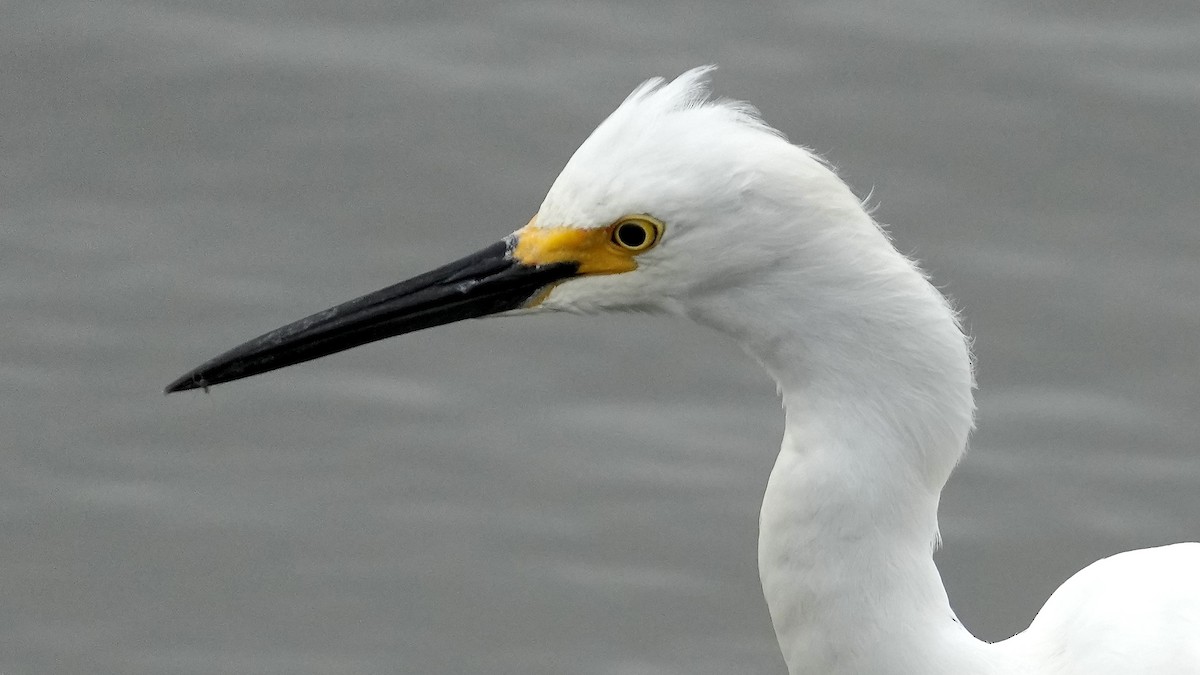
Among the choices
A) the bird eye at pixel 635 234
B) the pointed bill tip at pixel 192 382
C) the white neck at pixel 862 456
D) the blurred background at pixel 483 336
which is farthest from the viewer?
the blurred background at pixel 483 336

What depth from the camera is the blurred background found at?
5.43 meters

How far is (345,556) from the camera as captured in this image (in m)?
5.52

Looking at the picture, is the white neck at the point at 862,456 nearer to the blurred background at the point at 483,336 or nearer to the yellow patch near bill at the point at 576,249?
the yellow patch near bill at the point at 576,249

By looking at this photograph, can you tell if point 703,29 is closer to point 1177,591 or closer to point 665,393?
point 665,393

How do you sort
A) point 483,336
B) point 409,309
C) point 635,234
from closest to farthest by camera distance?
point 635,234 < point 409,309 < point 483,336

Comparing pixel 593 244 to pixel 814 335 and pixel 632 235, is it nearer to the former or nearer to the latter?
pixel 632 235

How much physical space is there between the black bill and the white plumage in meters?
0.12

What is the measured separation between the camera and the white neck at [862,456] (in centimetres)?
298

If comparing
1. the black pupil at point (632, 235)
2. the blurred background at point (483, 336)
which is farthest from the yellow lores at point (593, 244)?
the blurred background at point (483, 336)

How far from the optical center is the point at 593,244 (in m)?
3.20

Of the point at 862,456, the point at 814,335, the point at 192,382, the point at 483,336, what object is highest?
the point at 483,336

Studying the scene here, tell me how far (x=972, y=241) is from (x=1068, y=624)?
2.73 meters

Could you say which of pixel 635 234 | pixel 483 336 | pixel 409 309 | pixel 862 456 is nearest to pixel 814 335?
pixel 862 456

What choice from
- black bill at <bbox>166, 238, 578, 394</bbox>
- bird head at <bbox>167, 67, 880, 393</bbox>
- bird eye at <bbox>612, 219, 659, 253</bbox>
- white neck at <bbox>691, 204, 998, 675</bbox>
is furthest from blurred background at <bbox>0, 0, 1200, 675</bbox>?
bird eye at <bbox>612, 219, 659, 253</bbox>
